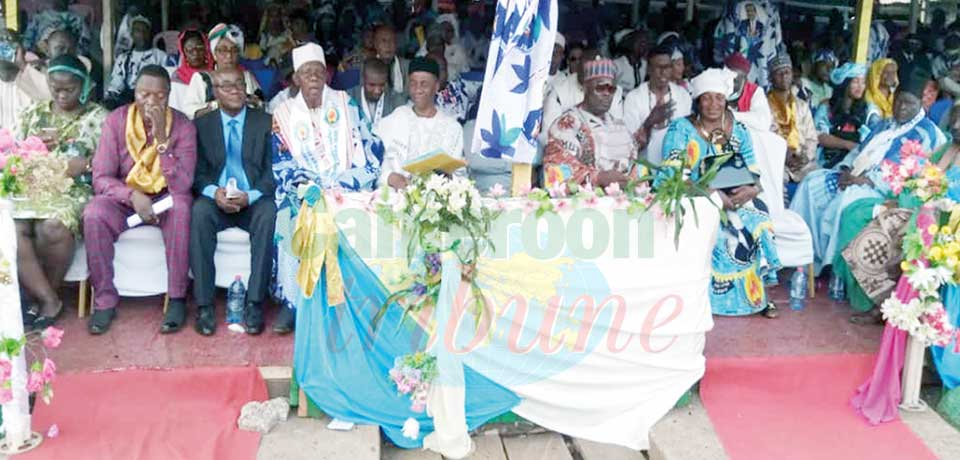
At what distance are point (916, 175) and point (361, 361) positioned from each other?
273cm

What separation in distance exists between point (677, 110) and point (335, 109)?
2.41 metres

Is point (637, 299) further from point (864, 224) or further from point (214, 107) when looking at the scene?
point (214, 107)

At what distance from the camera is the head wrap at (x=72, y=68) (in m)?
4.92

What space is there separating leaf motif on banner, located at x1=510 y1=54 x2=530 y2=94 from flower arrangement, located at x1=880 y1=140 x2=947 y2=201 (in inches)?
72.1

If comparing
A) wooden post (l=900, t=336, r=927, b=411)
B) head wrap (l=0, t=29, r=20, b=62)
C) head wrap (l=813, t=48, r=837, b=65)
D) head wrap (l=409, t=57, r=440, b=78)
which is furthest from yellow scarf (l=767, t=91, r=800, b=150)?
head wrap (l=0, t=29, r=20, b=62)

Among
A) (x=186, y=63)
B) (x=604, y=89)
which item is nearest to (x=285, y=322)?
(x=604, y=89)

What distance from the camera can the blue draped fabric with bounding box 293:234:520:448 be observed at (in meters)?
4.14

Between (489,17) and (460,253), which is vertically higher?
(489,17)

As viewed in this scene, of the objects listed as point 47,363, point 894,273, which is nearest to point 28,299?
point 47,363

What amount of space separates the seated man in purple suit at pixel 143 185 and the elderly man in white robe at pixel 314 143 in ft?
1.50

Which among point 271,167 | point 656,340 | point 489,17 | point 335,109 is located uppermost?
point 489,17

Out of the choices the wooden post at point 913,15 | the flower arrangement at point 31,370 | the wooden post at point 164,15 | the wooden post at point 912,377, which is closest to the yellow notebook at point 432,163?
the flower arrangement at point 31,370

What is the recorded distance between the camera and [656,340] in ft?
14.3

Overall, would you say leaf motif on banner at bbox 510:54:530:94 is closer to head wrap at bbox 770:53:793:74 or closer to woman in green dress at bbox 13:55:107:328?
woman in green dress at bbox 13:55:107:328
